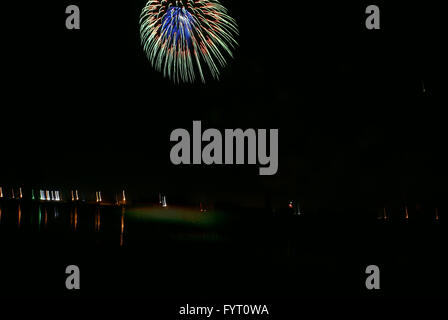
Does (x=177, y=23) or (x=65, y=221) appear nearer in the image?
(x=177, y=23)

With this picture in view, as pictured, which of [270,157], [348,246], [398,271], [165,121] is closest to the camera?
[398,271]

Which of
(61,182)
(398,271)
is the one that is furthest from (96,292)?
(61,182)

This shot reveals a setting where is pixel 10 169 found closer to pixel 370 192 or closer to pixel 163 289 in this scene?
pixel 163 289

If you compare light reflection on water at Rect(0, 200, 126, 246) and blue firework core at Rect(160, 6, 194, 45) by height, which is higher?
blue firework core at Rect(160, 6, 194, 45)

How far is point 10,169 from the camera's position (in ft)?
63.2

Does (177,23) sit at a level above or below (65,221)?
above

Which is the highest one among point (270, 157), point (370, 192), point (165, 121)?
point (165, 121)

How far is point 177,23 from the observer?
33.8ft

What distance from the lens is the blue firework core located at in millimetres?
10102

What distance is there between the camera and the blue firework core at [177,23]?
1010cm

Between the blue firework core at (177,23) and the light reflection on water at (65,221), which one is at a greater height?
the blue firework core at (177,23)

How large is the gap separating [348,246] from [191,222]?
17.7ft

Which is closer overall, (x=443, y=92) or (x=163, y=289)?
(x=163, y=289)
